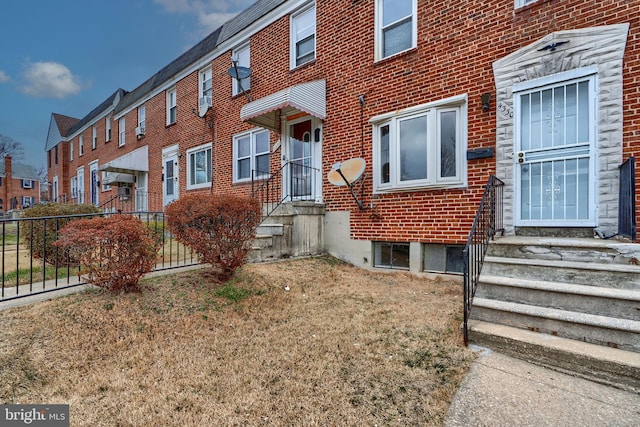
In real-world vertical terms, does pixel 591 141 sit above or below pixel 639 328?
above

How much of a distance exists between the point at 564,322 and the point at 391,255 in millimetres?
3675

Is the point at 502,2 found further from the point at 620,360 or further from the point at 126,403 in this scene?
the point at 126,403

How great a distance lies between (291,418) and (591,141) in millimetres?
5111

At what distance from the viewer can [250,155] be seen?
31.2ft

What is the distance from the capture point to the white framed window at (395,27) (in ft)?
20.4

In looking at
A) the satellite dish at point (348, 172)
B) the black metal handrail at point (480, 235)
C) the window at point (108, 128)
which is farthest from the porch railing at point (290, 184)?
the window at point (108, 128)

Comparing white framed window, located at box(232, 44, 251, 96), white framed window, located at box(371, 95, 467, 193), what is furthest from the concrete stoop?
white framed window, located at box(232, 44, 251, 96)

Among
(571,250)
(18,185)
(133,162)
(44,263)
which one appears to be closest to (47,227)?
(44,263)

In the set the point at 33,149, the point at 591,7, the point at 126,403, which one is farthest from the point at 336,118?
the point at 33,149

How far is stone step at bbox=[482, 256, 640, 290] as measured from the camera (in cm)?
307

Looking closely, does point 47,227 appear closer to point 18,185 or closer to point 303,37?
point 303,37

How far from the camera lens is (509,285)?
339cm

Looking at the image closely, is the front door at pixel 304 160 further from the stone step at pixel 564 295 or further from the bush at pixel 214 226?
the stone step at pixel 564 295

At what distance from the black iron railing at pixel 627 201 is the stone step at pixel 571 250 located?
0.29 m
